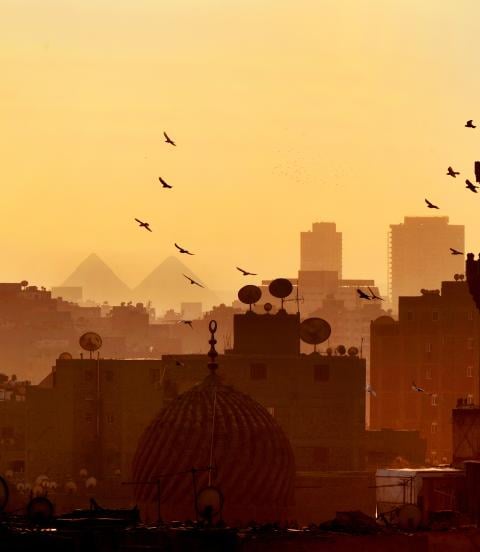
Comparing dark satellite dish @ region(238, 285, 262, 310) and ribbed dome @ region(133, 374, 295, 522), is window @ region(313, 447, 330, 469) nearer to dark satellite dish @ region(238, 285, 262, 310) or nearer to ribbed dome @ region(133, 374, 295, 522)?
dark satellite dish @ region(238, 285, 262, 310)

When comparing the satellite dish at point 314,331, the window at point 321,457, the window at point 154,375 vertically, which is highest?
the satellite dish at point 314,331

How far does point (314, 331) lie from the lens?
107m

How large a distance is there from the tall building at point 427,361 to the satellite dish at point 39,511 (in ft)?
295

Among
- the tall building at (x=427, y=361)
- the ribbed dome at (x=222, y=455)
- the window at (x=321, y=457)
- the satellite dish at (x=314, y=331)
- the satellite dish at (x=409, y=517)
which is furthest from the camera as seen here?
the tall building at (x=427, y=361)

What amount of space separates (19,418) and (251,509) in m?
54.7

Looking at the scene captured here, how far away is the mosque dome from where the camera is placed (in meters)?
72.7

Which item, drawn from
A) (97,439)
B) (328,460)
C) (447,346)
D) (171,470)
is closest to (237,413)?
(171,470)

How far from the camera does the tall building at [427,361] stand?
15112 centimetres

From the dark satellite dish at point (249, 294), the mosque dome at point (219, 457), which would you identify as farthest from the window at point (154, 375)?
the mosque dome at point (219, 457)

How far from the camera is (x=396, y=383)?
514 feet

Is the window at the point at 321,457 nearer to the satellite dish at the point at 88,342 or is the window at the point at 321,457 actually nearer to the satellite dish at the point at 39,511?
the satellite dish at the point at 88,342

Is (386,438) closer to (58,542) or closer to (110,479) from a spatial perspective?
(110,479)

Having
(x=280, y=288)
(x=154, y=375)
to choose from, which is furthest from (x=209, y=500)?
(x=154, y=375)

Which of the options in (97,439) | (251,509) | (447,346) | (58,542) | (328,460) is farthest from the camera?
(447,346)
